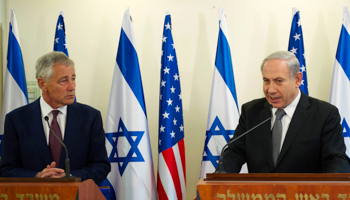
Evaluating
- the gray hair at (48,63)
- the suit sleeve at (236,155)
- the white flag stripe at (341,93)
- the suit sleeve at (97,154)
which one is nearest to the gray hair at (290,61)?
the suit sleeve at (236,155)

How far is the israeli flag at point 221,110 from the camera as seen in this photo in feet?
11.1

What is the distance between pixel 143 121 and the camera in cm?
338

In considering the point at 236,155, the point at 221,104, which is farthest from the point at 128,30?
the point at 236,155

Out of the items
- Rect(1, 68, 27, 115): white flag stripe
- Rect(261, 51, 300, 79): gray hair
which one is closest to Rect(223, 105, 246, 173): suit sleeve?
Rect(261, 51, 300, 79): gray hair

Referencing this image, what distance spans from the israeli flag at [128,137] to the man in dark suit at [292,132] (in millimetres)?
1282

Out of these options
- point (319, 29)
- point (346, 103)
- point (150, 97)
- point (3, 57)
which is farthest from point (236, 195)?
point (3, 57)

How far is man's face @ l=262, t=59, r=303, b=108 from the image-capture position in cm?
211

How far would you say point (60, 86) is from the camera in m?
2.25

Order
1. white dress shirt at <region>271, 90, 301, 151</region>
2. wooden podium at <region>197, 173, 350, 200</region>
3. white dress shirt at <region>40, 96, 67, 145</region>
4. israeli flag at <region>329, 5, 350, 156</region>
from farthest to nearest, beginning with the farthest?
israeli flag at <region>329, 5, 350, 156</region> → white dress shirt at <region>40, 96, 67, 145</region> → white dress shirt at <region>271, 90, 301, 151</region> → wooden podium at <region>197, 173, 350, 200</region>

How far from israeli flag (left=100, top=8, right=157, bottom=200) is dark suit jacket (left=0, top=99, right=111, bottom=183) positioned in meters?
0.97

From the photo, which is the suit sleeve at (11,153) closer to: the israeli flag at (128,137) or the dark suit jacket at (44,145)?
the dark suit jacket at (44,145)

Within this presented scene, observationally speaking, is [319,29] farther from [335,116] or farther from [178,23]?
[335,116]

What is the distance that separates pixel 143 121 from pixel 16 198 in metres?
1.94

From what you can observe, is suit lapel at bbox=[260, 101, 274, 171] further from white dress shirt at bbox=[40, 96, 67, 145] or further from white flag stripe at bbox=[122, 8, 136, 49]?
white flag stripe at bbox=[122, 8, 136, 49]
